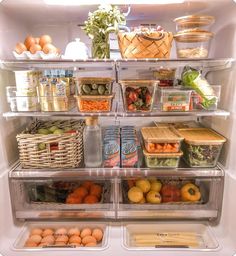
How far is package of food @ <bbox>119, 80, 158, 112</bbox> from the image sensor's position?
1.23 metres

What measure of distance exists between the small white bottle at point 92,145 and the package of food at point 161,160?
0.27m

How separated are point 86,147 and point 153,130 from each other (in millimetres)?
415

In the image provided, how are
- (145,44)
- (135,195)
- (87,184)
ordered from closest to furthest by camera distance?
1. (145,44)
2. (135,195)
3. (87,184)

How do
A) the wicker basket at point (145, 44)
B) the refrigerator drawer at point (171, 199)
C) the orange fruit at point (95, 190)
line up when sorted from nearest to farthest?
the wicker basket at point (145, 44) → the refrigerator drawer at point (171, 199) → the orange fruit at point (95, 190)

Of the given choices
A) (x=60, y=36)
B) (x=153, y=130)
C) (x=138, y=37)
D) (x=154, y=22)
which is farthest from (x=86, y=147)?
(x=154, y=22)

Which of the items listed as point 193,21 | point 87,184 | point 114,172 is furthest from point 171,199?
point 193,21

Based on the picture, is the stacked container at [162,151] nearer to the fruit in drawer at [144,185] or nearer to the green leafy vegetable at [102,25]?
the fruit in drawer at [144,185]

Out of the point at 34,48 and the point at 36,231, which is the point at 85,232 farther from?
the point at 34,48

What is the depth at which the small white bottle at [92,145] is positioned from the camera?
1.36 m

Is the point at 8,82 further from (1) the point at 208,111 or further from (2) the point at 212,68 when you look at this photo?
(2) the point at 212,68

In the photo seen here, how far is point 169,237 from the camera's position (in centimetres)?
134

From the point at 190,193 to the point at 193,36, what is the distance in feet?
2.82

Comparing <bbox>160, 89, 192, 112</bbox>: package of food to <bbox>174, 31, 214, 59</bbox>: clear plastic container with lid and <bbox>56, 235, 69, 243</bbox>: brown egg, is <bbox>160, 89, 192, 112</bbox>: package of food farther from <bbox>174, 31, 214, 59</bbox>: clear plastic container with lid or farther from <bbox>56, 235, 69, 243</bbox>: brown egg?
<bbox>56, 235, 69, 243</bbox>: brown egg

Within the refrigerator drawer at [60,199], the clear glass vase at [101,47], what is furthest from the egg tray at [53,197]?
the clear glass vase at [101,47]
